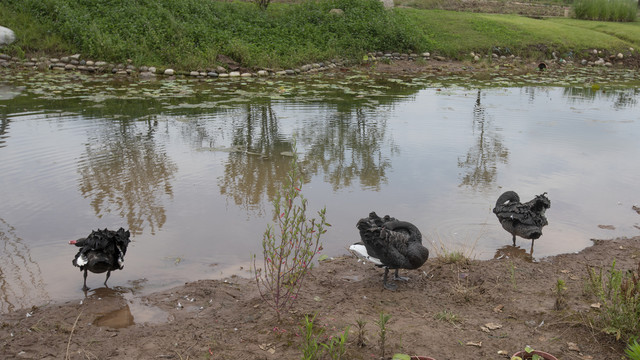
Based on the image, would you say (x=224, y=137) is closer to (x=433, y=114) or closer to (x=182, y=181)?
(x=182, y=181)

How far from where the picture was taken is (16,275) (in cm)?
491

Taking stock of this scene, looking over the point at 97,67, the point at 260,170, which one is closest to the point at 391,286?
the point at 260,170

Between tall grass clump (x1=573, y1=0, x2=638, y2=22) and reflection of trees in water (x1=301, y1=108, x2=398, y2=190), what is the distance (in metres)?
25.2

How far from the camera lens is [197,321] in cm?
406

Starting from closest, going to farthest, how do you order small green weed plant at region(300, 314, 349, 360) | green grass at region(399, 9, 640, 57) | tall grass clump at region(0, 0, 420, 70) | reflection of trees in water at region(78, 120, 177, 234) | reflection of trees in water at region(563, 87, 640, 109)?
small green weed plant at region(300, 314, 349, 360)
reflection of trees in water at region(78, 120, 177, 234)
reflection of trees in water at region(563, 87, 640, 109)
tall grass clump at region(0, 0, 420, 70)
green grass at region(399, 9, 640, 57)

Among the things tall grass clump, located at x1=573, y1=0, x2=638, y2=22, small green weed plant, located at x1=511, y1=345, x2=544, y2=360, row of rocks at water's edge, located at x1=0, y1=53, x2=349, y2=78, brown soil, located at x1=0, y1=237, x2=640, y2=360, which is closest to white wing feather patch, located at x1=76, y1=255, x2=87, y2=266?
brown soil, located at x1=0, y1=237, x2=640, y2=360

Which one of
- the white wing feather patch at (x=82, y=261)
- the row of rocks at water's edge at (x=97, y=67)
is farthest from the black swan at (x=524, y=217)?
the row of rocks at water's edge at (x=97, y=67)

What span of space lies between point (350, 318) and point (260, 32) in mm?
18076

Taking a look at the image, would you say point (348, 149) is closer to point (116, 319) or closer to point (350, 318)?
point (350, 318)

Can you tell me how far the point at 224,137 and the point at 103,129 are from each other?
98.7 inches

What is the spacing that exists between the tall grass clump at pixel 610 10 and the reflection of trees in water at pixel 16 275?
33236 millimetres

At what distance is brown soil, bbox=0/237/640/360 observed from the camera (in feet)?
11.8

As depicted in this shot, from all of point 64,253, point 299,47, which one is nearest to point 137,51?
point 299,47

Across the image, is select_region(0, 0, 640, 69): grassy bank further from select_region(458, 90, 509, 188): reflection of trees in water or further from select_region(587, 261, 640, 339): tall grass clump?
select_region(587, 261, 640, 339): tall grass clump
